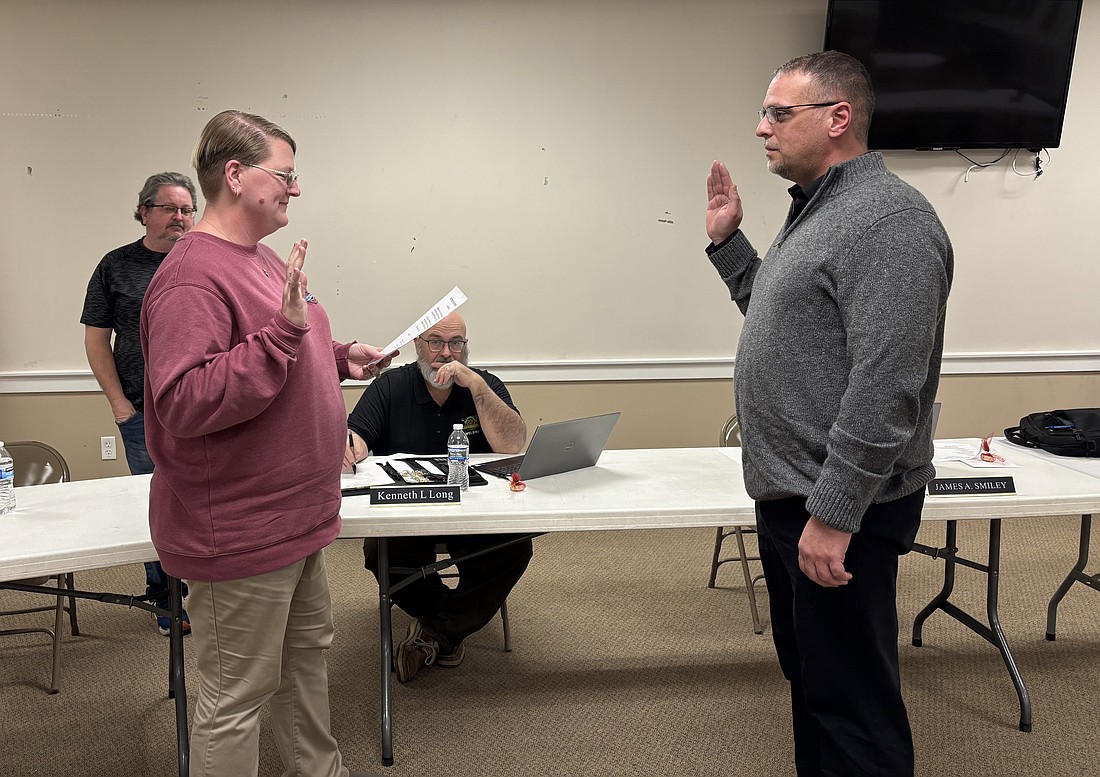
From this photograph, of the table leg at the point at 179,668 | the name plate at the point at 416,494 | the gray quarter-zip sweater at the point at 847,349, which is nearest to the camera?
the gray quarter-zip sweater at the point at 847,349

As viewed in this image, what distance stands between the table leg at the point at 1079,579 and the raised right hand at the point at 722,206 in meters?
1.72

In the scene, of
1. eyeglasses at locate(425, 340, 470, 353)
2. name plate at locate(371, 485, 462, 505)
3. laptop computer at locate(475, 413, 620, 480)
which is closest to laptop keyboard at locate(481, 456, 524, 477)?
laptop computer at locate(475, 413, 620, 480)

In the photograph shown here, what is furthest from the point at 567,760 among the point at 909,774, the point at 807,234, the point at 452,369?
the point at 807,234

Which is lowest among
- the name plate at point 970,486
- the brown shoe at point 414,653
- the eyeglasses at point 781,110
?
the brown shoe at point 414,653

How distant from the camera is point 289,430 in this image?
1.69 meters

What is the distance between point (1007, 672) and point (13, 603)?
3597mm

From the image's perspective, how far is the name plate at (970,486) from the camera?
2404 mm

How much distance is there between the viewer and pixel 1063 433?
293 cm

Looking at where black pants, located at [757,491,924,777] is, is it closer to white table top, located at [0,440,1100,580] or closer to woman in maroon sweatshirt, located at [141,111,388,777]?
white table top, located at [0,440,1100,580]

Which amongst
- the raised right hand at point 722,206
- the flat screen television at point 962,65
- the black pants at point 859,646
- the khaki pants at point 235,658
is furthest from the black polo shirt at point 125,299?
the flat screen television at point 962,65

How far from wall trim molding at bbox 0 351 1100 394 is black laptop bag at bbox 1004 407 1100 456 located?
64.6 inches

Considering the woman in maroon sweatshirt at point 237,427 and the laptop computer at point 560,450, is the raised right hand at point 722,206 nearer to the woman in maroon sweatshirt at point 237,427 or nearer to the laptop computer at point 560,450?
the laptop computer at point 560,450

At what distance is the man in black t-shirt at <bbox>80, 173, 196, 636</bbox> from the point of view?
3113 mm

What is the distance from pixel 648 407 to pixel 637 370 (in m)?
0.20
